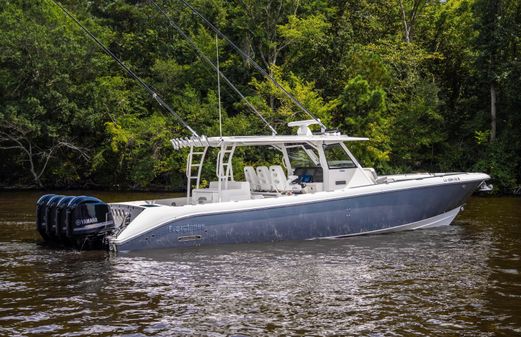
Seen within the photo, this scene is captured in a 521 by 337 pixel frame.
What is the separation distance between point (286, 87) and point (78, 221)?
22737mm

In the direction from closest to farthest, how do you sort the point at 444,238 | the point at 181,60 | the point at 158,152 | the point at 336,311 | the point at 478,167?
the point at 336,311, the point at 444,238, the point at 478,167, the point at 158,152, the point at 181,60

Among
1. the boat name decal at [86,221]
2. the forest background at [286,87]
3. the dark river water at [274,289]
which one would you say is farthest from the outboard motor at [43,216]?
the forest background at [286,87]

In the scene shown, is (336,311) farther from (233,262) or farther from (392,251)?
(392,251)

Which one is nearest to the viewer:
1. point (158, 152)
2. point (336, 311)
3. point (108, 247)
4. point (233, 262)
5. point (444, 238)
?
point (336, 311)

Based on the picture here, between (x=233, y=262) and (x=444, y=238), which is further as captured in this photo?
(x=444, y=238)

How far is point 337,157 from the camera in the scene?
1625 centimetres

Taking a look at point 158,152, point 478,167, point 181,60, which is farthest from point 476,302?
point 181,60

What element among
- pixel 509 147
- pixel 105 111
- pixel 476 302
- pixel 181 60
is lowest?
pixel 476 302

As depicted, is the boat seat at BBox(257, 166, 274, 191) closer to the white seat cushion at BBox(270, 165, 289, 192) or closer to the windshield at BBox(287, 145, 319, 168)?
the white seat cushion at BBox(270, 165, 289, 192)

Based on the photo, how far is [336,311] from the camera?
9.30 metres

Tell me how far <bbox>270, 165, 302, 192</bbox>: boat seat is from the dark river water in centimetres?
162

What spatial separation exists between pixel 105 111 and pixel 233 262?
26141 millimetres

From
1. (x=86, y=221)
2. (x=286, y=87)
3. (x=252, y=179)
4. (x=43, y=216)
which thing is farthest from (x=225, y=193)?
(x=286, y=87)

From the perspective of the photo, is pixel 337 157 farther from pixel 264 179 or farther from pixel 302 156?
pixel 264 179
